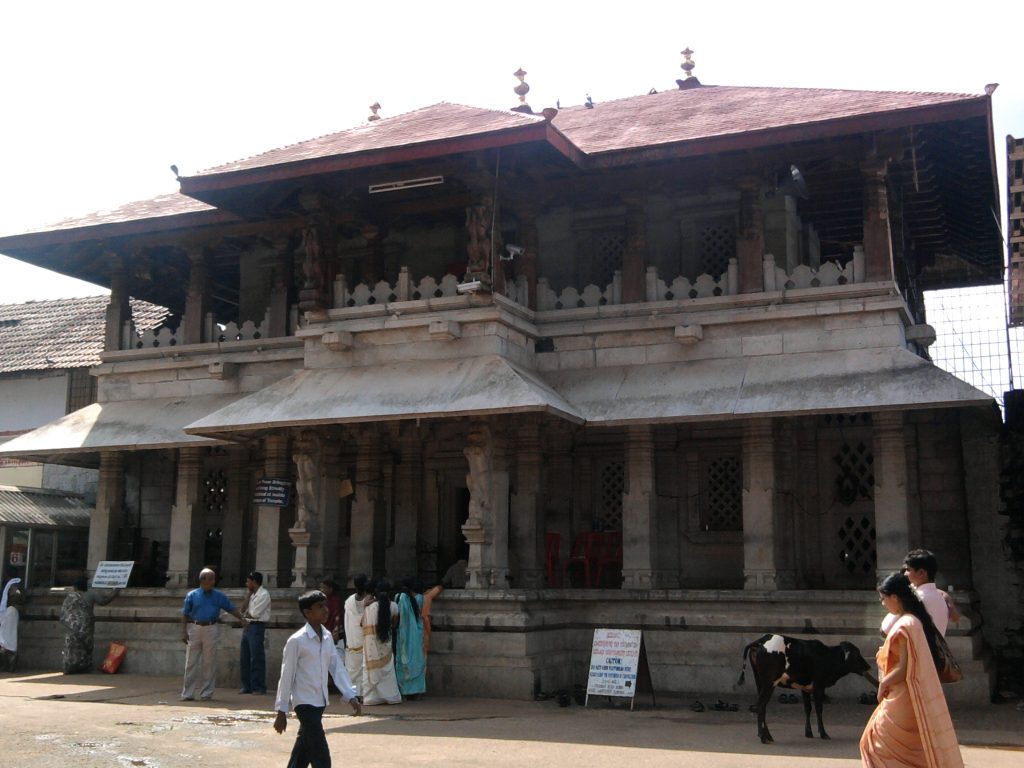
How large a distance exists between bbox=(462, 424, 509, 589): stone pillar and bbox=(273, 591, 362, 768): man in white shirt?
7.16 m

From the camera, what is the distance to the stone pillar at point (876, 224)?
52.1 ft

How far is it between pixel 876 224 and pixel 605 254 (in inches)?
172

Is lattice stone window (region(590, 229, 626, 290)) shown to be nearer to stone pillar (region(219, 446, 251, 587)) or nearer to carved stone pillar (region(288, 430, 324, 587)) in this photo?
carved stone pillar (region(288, 430, 324, 587))

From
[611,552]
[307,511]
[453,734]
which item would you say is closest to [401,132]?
[307,511]

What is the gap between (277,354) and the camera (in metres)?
19.2

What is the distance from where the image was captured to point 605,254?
61.0 feet

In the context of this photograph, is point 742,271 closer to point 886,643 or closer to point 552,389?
point 552,389

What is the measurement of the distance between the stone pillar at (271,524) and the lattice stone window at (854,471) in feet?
27.5

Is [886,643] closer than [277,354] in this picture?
Yes

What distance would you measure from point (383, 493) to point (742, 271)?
6.74 meters

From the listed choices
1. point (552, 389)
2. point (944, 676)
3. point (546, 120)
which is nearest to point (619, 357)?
point (552, 389)

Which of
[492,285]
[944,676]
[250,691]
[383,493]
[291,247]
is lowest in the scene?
[250,691]

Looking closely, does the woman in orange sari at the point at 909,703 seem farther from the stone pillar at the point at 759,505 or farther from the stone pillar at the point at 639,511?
the stone pillar at the point at 639,511

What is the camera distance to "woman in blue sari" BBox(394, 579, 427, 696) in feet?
47.7
